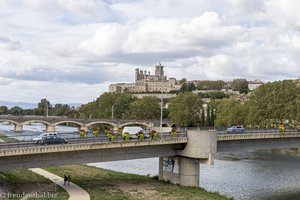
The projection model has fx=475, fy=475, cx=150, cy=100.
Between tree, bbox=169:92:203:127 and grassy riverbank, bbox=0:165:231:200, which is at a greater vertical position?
tree, bbox=169:92:203:127

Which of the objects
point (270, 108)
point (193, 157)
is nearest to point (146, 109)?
point (270, 108)

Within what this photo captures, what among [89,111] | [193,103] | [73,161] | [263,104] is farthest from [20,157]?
[89,111]

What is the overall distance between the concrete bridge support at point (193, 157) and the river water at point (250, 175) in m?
3.06

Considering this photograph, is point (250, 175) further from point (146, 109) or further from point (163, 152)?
point (146, 109)

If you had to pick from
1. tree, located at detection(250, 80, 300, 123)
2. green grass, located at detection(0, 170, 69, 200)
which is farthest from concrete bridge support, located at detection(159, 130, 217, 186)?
tree, located at detection(250, 80, 300, 123)

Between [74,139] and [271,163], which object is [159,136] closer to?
[74,139]

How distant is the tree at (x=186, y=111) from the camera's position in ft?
479

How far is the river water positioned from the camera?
167ft

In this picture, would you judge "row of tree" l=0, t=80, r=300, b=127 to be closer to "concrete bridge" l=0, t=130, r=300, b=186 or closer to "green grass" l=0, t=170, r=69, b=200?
"concrete bridge" l=0, t=130, r=300, b=186

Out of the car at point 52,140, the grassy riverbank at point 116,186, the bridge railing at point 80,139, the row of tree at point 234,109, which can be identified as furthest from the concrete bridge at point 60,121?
the car at point 52,140

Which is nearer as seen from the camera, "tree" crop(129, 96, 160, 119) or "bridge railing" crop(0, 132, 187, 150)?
"bridge railing" crop(0, 132, 187, 150)

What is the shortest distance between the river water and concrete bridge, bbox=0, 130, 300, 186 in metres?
3.93

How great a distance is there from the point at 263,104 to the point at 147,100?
59075mm

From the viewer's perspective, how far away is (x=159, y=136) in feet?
165
